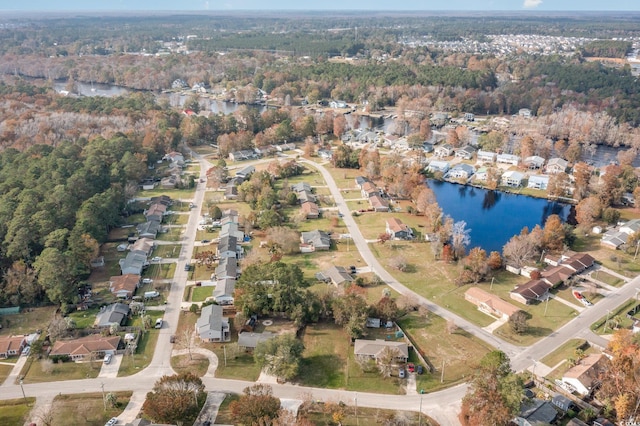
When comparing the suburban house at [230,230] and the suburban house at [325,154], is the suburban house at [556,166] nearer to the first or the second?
the suburban house at [325,154]

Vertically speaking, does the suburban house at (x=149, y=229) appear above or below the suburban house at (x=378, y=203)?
below

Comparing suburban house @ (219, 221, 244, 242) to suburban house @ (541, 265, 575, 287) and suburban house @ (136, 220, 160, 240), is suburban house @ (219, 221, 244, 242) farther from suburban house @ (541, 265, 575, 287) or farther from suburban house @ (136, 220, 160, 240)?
suburban house @ (541, 265, 575, 287)

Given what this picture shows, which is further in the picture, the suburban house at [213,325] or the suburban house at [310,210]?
the suburban house at [310,210]

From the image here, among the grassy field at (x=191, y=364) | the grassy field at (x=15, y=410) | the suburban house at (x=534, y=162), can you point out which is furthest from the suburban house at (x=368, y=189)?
the grassy field at (x=15, y=410)

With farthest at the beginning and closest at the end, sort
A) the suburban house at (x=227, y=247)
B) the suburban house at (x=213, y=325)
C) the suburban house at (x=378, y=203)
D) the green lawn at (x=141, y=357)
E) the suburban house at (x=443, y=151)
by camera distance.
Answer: the suburban house at (x=443, y=151)
the suburban house at (x=378, y=203)
the suburban house at (x=227, y=247)
the suburban house at (x=213, y=325)
the green lawn at (x=141, y=357)

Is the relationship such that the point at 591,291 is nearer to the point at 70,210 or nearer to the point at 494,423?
the point at 494,423

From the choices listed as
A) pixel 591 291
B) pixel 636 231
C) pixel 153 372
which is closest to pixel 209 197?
pixel 153 372

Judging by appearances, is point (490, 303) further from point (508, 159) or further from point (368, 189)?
point (508, 159)

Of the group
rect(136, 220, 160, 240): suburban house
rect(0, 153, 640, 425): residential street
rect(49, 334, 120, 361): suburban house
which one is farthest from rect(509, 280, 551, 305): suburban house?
rect(136, 220, 160, 240): suburban house
